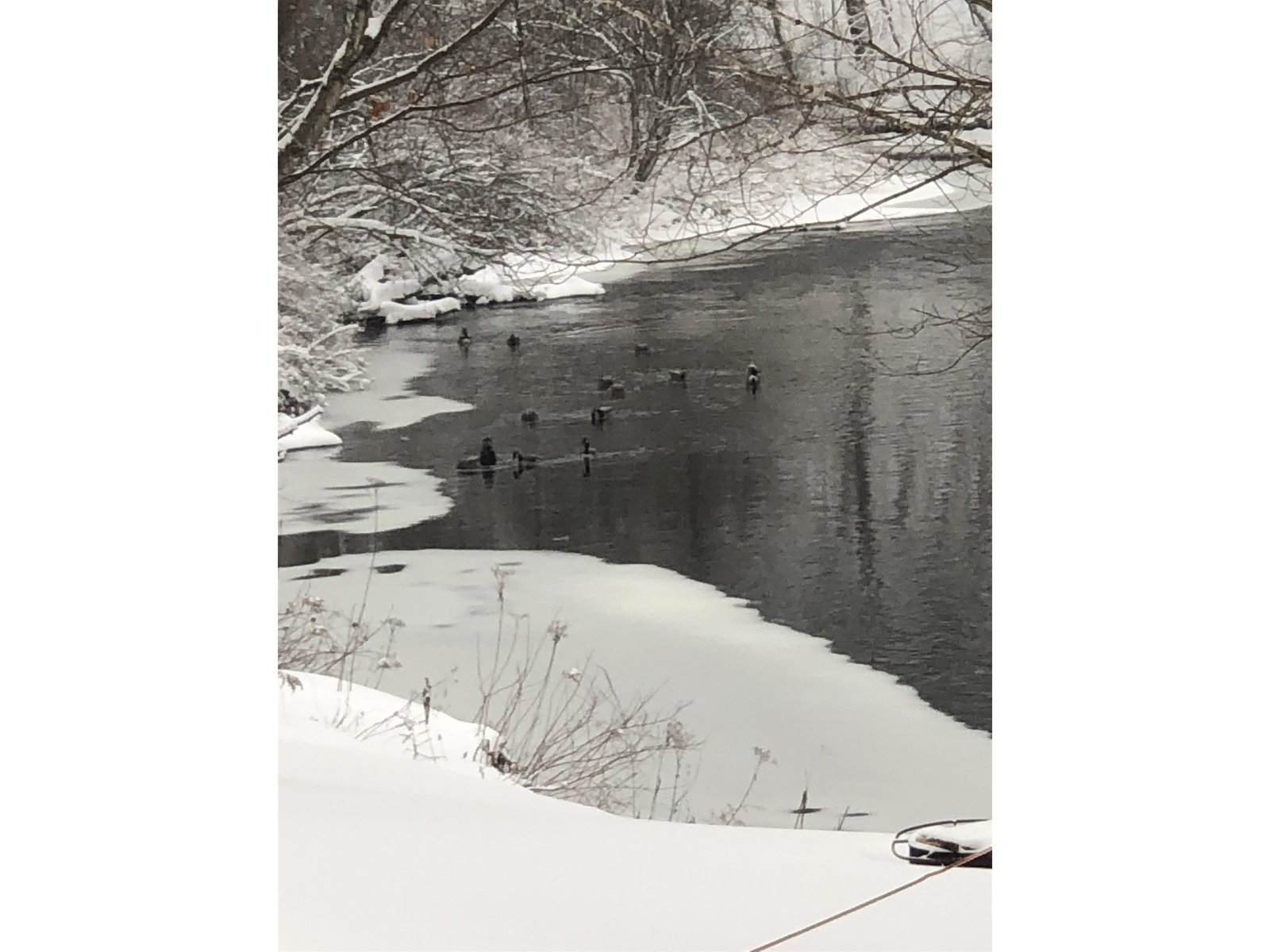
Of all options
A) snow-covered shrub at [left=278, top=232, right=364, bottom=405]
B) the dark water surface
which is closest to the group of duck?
the dark water surface

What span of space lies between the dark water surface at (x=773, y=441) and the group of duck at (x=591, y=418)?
1 cm

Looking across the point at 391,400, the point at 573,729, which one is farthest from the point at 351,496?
the point at 573,729

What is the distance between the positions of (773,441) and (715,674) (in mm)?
440

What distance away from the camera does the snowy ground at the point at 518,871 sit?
246cm

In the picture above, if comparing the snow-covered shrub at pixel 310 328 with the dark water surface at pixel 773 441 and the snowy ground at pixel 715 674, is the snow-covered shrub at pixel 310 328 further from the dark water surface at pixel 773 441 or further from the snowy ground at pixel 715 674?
the snowy ground at pixel 715 674

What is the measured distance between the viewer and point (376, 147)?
2703 millimetres

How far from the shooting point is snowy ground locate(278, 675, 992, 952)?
2457 millimetres

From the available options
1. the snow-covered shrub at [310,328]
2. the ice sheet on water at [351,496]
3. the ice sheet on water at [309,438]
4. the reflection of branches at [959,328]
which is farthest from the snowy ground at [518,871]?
the reflection of branches at [959,328]

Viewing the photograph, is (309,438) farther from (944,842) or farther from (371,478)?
(944,842)

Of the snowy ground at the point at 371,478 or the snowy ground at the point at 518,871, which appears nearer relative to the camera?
the snowy ground at the point at 518,871

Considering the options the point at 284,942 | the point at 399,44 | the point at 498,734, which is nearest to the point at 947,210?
the point at 399,44

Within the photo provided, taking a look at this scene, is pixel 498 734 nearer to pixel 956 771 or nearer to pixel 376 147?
pixel 956 771

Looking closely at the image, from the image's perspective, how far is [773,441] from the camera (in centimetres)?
258
